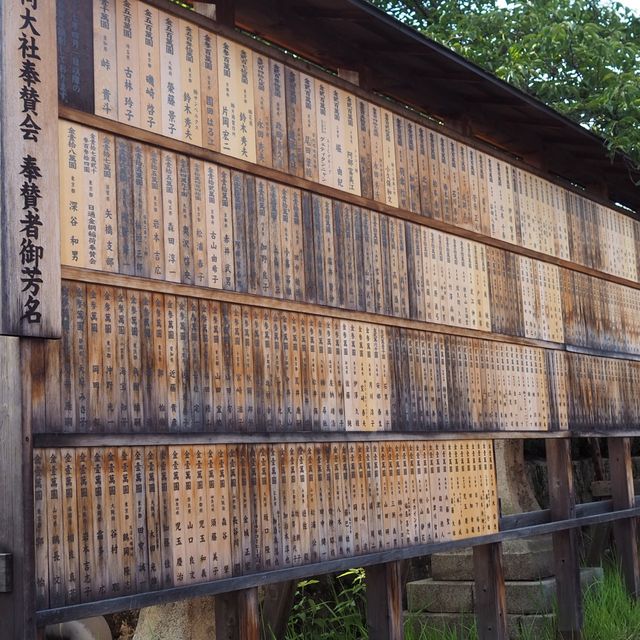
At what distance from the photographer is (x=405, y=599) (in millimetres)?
8891

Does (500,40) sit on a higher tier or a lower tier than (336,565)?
higher

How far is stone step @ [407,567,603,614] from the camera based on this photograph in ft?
25.6

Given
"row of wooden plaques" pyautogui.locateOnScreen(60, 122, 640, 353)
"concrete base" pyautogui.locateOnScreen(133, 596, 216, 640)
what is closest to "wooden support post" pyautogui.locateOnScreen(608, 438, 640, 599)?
"row of wooden plaques" pyautogui.locateOnScreen(60, 122, 640, 353)

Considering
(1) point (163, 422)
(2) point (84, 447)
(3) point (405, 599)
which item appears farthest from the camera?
(3) point (405, 599)

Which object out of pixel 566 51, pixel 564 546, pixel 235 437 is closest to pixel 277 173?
pixel 235 437

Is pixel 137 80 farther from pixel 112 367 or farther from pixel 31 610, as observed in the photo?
pixel 31 610

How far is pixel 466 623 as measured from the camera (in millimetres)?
7734

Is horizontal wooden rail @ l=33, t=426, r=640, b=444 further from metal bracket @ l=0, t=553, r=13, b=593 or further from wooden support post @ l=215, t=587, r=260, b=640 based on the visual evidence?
wooden support post @ l=215, t=587, r=260, b=640

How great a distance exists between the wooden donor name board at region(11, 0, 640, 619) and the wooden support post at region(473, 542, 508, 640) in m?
0.41

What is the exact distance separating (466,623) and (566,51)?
18.8 feet

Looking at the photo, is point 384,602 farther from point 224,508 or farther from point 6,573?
point 6,573

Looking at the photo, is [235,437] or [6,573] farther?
[235,437]

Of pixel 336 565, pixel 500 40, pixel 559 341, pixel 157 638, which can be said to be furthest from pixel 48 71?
pixel 500 40

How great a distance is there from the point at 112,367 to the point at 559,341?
4.27 m
